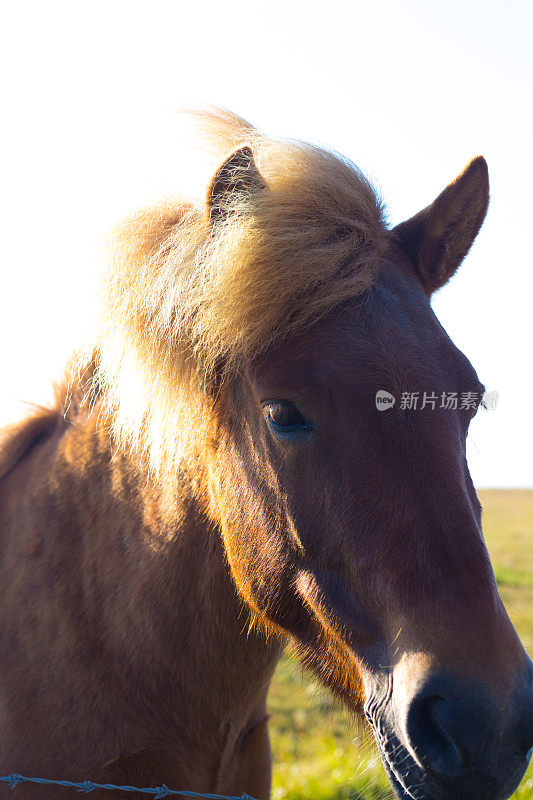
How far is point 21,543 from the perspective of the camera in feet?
8.88

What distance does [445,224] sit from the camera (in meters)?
2.56

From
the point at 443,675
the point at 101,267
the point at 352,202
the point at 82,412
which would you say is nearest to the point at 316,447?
the point at 443,675

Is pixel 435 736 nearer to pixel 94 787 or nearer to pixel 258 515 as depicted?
pixel 258 515

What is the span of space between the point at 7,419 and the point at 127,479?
83 centimetres

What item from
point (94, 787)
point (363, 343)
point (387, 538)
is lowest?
point (94, 787)

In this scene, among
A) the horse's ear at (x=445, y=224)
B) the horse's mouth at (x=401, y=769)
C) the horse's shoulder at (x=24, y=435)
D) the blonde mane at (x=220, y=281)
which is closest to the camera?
the horse's mouth at (x=401, y=769)

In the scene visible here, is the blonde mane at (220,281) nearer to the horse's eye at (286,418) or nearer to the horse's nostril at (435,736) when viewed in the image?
the horse's eye at (286,418)

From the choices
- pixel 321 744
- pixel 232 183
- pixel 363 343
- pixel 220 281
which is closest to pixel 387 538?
pixel 363 343

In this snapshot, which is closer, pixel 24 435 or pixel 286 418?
pixel 286 418

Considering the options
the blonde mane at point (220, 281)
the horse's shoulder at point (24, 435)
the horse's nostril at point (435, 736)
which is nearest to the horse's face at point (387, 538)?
the horse's nostril at point (435, 736)

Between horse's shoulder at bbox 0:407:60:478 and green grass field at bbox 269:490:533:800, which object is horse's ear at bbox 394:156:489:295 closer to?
green grass field at bbox 269:490:533:800

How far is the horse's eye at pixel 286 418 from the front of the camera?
6.59 ft

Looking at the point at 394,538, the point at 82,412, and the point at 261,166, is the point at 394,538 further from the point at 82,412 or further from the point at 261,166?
the point at 82,412

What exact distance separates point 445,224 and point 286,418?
1.13 meters
